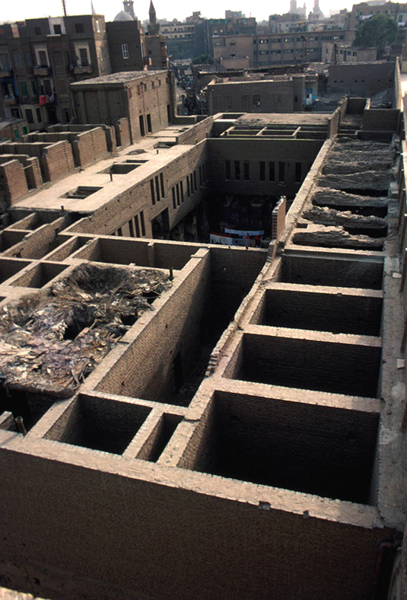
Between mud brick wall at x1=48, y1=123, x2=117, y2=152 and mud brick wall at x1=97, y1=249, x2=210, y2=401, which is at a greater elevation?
mud brick wall at x1=48, y1=123, x2=117, y2=152

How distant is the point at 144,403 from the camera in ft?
41.0

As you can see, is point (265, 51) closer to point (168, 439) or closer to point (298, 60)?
point (298, 60)

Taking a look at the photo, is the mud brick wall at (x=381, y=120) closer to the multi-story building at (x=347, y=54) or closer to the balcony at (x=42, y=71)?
the balcony at (x=42, y=71)

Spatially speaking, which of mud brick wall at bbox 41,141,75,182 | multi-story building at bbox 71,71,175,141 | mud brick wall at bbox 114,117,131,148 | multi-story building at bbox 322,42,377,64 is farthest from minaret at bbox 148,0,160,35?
mud brick wall at bbox 41,141,75,182

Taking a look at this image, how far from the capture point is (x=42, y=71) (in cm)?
4794

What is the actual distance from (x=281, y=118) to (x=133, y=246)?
78.9ft

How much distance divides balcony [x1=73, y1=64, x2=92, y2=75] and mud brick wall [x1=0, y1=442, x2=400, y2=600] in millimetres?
43793

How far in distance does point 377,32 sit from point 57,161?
82763 mm

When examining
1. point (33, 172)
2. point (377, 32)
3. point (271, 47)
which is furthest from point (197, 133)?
point (271, 47)

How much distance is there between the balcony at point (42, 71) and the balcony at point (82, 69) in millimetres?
2707

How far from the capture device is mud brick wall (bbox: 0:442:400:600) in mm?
9906

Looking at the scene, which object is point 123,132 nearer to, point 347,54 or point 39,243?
point 39,243

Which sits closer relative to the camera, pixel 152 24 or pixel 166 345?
pixel 166 345

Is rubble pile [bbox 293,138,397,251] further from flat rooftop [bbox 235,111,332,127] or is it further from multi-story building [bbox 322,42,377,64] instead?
multi-story building [bbox 322,42,377,64]
